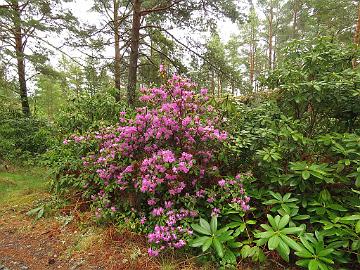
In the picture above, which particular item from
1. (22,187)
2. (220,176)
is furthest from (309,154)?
Result: (22,187)

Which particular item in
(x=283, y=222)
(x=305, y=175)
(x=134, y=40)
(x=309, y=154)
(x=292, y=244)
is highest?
(x=134, y=40)

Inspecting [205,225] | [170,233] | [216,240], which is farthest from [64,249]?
[216,240]

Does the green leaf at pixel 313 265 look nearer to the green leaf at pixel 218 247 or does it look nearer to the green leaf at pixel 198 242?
the green leaf at pixel 218 247

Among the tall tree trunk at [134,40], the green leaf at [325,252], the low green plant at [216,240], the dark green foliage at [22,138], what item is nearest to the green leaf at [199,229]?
the low green plant at [216,240]

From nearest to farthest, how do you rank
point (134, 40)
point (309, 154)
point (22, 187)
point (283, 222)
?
point (283, 222), point (309, 154), point (22, 187), point (134, 40)

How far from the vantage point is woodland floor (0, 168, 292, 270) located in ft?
8.11

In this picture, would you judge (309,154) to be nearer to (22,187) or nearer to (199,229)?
(199,229)

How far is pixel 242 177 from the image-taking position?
2.73m

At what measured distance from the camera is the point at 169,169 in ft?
8.75

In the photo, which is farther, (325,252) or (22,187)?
(22,187)

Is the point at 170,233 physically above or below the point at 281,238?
below

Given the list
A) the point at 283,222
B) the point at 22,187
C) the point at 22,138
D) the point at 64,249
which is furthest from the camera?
the point at 22,138

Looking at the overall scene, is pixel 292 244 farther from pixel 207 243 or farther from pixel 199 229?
pixel 199 229

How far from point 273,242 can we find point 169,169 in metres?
1.14
